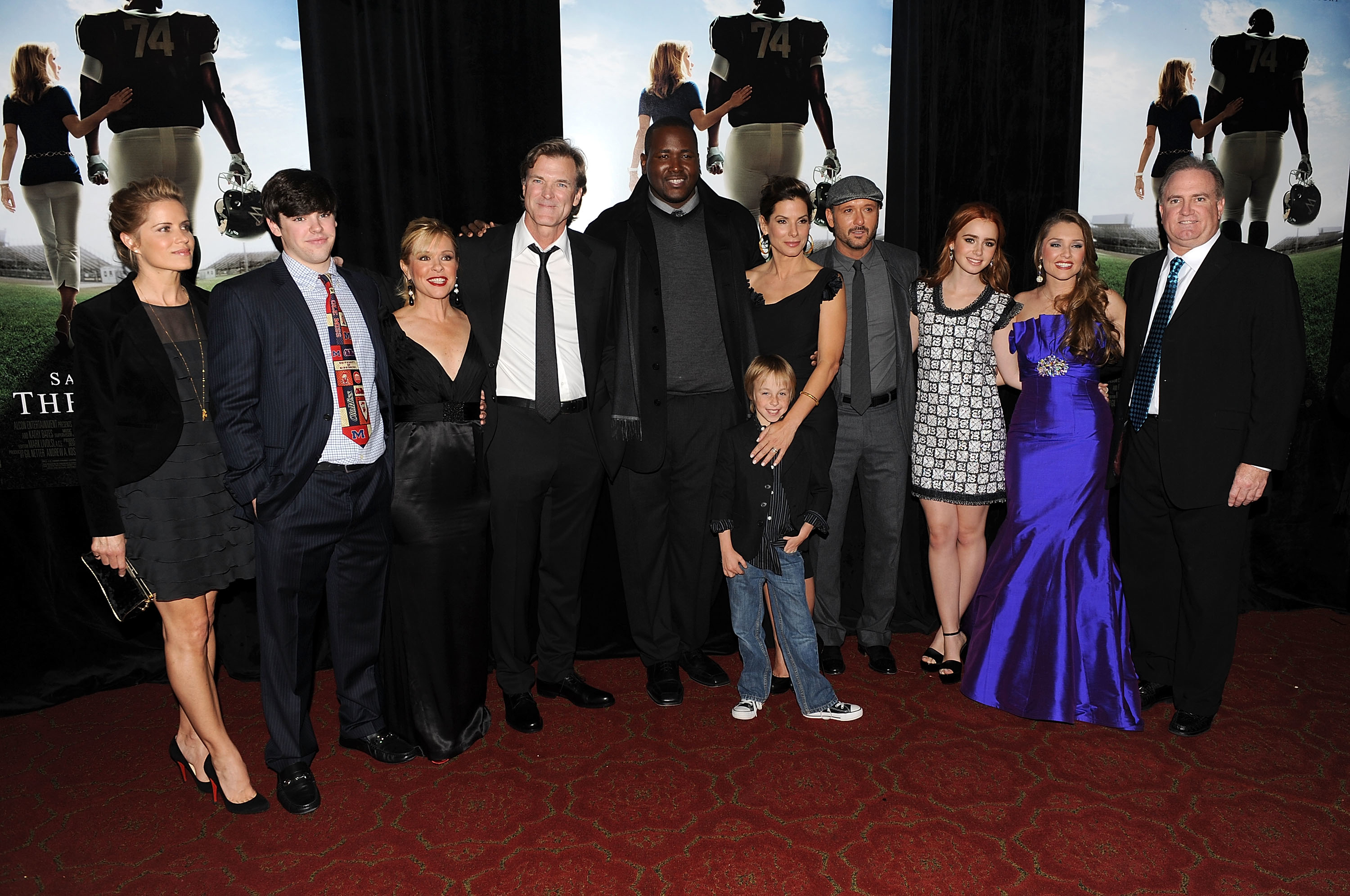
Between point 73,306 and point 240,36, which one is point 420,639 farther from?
point 240,36

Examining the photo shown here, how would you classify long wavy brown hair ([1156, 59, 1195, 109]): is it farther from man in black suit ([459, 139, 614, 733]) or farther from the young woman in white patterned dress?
man in black suit ([459, 139, 614, 733])

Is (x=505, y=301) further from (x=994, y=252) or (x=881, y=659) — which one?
(x=881, y=659)

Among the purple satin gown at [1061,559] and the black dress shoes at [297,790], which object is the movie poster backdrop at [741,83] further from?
the black dress shoes at [297,790]

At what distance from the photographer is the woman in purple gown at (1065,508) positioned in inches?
128

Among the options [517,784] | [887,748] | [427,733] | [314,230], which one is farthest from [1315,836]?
[314,230]

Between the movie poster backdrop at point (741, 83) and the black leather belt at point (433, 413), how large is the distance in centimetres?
166

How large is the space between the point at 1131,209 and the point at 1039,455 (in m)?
2.22

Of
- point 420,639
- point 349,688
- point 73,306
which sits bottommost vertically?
point 349,688

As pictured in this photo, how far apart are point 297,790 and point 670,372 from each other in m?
1.97

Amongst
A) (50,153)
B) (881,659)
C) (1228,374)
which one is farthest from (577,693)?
(50,153)

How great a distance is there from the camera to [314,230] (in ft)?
8.45

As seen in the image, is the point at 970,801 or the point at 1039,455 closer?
the point at 970,801

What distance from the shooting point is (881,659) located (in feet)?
12.4

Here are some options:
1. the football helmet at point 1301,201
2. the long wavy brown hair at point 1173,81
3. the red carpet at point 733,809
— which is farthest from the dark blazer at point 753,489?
the football helmet at point 1301,201
